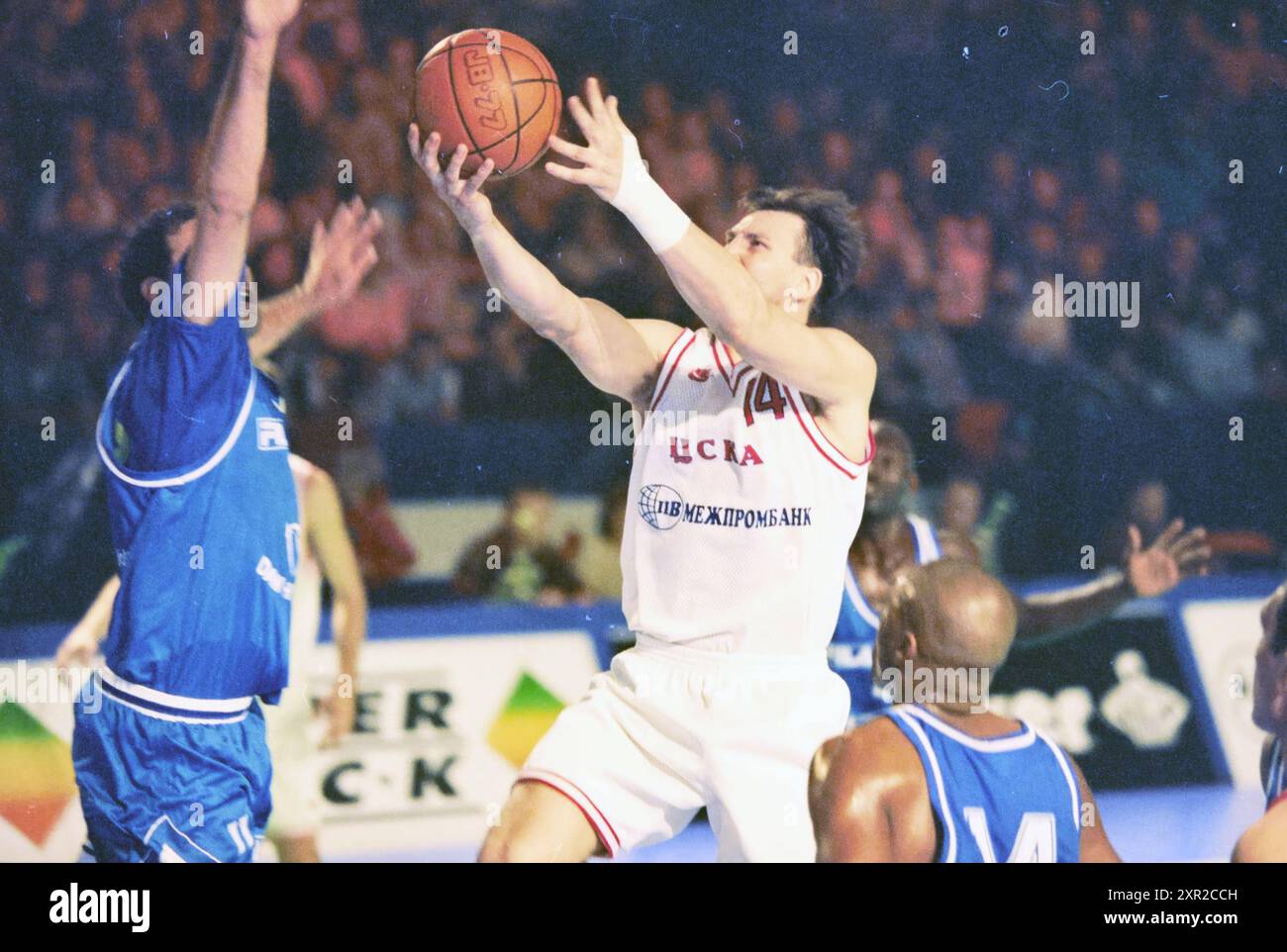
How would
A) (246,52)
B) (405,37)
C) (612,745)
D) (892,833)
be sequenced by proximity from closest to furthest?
(892,833) → (612,745) → (246,52) → (405,37)

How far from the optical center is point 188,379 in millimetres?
4250

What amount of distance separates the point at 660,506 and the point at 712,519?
0.14m

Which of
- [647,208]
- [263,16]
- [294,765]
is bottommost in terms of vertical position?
[294,765]

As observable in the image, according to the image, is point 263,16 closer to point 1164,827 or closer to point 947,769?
point 947,769

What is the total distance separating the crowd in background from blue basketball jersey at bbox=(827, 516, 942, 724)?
715 millimetres

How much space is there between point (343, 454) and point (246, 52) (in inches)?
52.3

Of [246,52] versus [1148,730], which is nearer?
[246,52]

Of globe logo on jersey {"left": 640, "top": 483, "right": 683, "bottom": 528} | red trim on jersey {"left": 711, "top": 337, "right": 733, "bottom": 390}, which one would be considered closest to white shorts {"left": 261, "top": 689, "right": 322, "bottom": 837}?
globe logo on jersey {"left": 640, "top": 483, "right": 683, "bottom": 528}

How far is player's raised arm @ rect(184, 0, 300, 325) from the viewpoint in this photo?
391cm

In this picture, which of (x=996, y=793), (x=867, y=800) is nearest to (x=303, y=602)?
(x=867, y=800)

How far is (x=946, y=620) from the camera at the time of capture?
3.22 m
